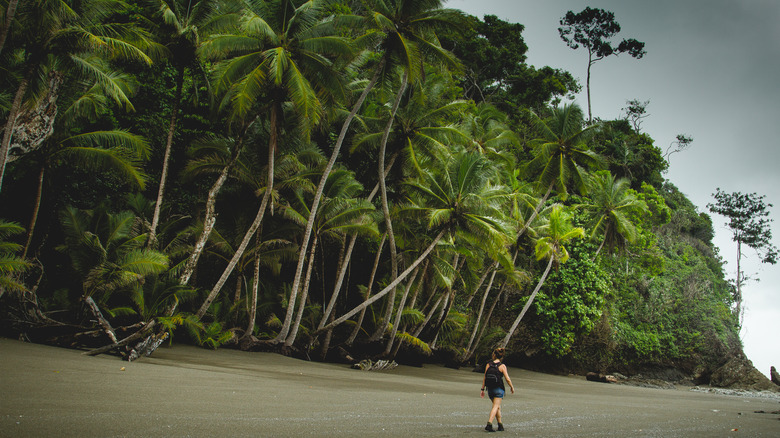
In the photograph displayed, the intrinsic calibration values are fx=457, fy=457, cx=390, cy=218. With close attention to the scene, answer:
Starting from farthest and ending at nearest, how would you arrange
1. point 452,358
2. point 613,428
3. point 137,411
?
point 452,358, point 613,428, point 137,411

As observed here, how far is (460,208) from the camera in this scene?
55.5 feet

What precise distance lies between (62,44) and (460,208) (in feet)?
41.3

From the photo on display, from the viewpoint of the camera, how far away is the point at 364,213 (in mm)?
16078

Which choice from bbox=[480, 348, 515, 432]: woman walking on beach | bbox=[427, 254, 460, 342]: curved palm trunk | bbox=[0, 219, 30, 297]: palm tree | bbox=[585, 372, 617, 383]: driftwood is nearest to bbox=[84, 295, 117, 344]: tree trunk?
bbox=[0, 219, 30, 297]: palm tree

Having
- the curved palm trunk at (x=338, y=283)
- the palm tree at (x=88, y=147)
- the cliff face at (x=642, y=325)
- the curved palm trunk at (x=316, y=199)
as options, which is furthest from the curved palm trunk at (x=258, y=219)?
the cliff face at (x=642, y=325)

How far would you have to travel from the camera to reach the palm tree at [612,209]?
992 inches

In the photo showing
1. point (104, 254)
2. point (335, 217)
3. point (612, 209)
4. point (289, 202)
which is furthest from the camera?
point (612, 209)

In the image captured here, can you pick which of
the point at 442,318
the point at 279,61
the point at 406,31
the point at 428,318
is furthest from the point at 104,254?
the point at 442,318

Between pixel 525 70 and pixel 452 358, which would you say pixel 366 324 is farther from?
pixel 525 70

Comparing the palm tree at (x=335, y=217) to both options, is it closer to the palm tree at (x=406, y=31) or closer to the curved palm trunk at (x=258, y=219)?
the palm tree at (x=406, y=31)

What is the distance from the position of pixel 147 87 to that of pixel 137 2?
4.17 metres

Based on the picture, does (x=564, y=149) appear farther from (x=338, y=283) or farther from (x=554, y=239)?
(x=338, y=283)

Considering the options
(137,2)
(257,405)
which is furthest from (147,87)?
(257,405)

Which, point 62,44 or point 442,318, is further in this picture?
point 442,318
